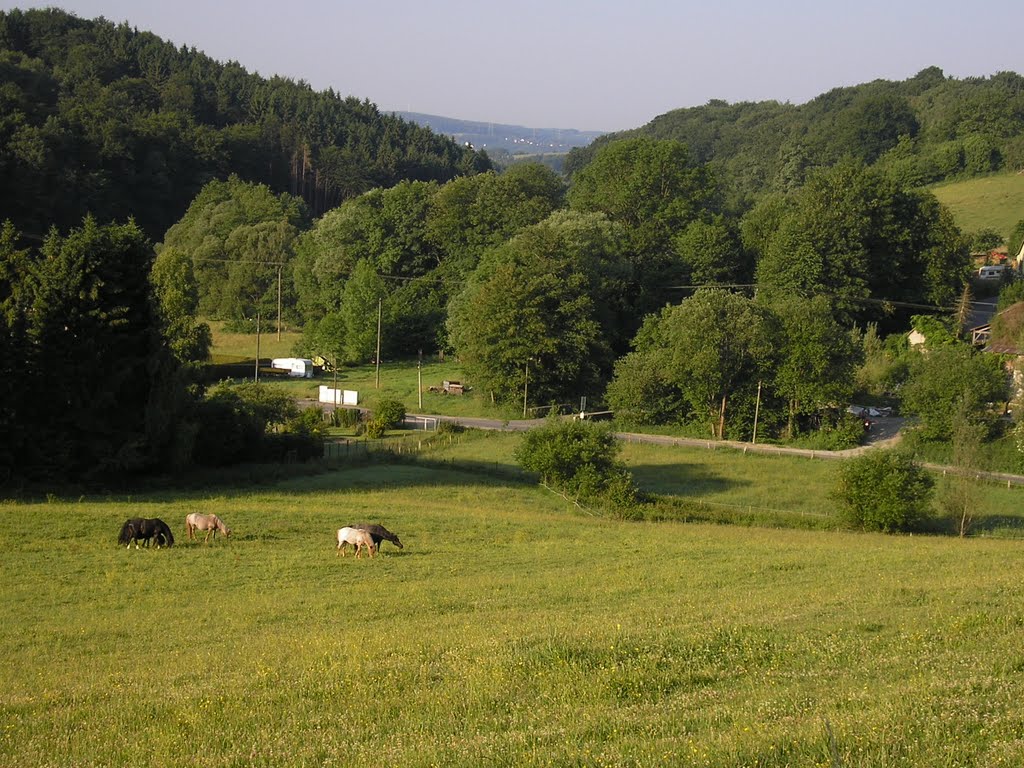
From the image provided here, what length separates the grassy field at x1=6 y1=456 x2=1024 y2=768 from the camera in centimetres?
925

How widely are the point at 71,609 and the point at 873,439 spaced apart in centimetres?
4868

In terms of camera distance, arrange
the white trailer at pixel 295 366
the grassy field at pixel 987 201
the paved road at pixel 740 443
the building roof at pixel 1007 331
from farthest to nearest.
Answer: the grassy field at pixel 987 201
the white trailer at pixel 295 366
the building roof at pixel 1007 331
the paved road at pixel 740 443

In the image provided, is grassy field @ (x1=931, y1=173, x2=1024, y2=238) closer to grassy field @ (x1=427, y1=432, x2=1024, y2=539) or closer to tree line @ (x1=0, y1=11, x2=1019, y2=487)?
tree line @ (x1=0, y1=11, x2=1019, y2=487)

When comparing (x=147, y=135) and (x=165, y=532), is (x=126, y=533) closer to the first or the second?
(x=165, y=532)

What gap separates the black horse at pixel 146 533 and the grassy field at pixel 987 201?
10221 cm

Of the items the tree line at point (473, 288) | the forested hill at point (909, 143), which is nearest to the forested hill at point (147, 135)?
the tree line at point (473, 288)

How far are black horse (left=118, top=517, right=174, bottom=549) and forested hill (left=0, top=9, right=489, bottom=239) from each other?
3102 inches

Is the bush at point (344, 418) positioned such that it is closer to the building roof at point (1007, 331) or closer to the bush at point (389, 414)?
the bush at point (389, 414)

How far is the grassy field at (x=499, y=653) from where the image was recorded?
9250 mm

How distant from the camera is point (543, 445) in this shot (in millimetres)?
43312

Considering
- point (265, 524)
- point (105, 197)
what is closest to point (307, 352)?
point (105, 197)

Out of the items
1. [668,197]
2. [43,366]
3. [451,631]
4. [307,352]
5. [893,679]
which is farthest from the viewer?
[668,197]

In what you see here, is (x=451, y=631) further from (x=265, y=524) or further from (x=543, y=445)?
(x=543, y=445)

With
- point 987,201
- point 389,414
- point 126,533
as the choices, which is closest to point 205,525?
point 126,533
